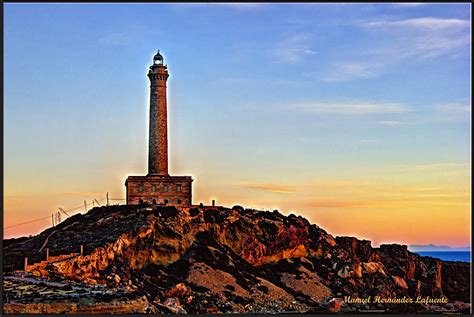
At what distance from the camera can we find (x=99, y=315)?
44812mm

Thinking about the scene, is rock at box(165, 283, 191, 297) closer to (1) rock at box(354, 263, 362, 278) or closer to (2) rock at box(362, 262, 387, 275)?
(1) rock at box(354, 263, 362, 278)

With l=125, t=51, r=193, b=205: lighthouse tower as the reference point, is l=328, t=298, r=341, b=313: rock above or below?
below

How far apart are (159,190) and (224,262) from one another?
29.2ft

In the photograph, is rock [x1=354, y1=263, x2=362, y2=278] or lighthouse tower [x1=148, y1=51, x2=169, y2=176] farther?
lighthouse tower [x1=148, y1=51, x2=169, y2=176]

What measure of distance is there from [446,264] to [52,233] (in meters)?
35.1

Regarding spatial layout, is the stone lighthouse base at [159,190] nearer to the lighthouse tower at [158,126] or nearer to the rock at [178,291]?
the lighthouse tower at [158,126]

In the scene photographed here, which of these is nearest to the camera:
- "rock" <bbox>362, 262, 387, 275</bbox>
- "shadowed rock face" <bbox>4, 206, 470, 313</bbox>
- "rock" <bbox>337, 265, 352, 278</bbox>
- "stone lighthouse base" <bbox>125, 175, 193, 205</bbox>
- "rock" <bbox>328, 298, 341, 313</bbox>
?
"shadowed rock face" <bbox>4, 206, 470, 313</bbox>

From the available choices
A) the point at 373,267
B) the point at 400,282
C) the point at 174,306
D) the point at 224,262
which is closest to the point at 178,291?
the point at 174,306

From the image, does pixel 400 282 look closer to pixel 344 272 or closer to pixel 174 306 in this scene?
pixel 344 272

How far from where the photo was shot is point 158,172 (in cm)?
7219

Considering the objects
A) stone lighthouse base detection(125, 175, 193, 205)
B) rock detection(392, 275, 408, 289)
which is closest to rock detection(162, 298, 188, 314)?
stone lighthouse base detection(125, 175, 193, 205)

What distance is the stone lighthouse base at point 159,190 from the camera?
7156 centimetres

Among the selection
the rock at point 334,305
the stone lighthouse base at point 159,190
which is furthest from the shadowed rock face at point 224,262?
the stone lighthouse base at point 159,190

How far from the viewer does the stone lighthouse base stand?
71.6 meters
